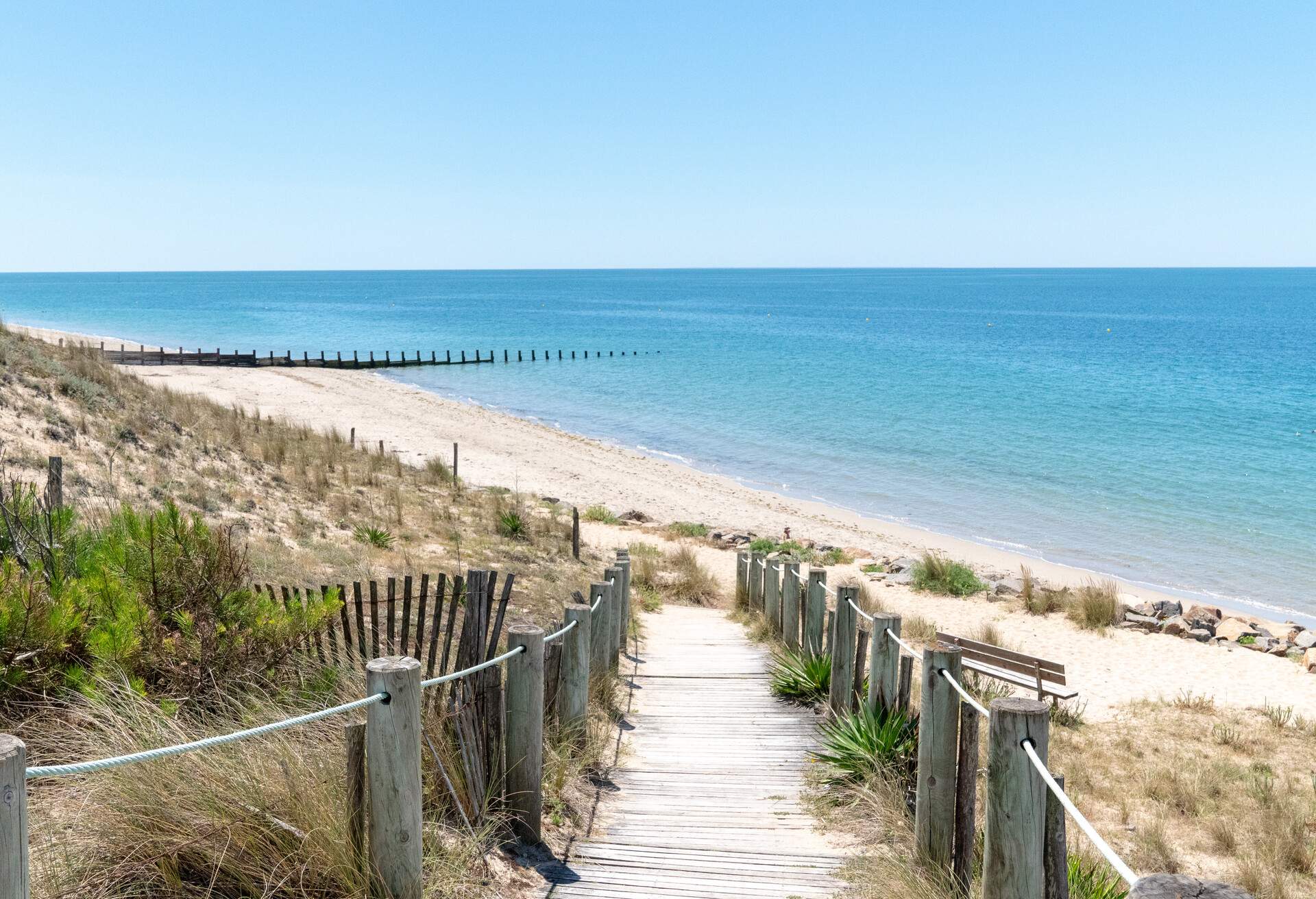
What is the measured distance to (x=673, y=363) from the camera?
2849 inches

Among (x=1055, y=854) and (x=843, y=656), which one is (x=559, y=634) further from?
(x=1055, y=854)

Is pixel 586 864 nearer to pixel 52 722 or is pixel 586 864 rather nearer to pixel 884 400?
pixel 52 722

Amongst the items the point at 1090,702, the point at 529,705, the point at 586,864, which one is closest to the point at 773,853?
the point at 586,864

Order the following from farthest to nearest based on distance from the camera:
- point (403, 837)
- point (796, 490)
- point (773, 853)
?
point (796, 490) < point (773, 853) < point (403, 837)

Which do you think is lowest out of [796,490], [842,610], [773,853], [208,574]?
[796,490]

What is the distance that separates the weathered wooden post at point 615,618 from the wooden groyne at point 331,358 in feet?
133

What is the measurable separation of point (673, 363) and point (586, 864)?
67.7 metres

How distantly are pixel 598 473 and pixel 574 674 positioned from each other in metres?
25.9

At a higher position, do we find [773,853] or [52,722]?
[52,722]

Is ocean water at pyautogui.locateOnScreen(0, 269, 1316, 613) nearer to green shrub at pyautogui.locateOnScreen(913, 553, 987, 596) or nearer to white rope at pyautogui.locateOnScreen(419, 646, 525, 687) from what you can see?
green shrub at pyautogui.locateOnScreen(913, 553, 987, 596)

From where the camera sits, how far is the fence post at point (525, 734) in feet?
17.5

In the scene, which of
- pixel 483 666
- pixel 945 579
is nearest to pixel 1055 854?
pixel 483 666

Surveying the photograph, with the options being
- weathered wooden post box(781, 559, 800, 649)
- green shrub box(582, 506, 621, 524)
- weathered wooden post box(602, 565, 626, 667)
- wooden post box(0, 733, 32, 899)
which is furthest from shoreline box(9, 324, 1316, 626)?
wooden post box(0, 733, 32, 899)

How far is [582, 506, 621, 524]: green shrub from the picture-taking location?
24.6 metres
